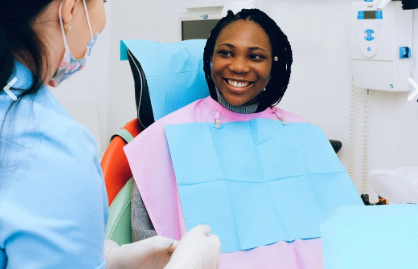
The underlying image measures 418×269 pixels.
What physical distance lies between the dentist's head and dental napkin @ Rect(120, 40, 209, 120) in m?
0.89

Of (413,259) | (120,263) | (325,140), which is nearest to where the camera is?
(413,259)

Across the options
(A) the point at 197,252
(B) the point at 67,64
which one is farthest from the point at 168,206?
(B) the point at 67,64

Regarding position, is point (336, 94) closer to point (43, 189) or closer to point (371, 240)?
point (371, 240)

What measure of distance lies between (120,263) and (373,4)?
1807 mm

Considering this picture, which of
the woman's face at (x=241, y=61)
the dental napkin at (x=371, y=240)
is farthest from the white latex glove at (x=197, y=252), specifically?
the woman's face at (x=241, y=61)

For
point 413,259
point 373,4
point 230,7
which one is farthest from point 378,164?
point 413,259

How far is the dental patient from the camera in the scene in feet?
5.03

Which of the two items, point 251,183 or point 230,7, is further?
point 230,7

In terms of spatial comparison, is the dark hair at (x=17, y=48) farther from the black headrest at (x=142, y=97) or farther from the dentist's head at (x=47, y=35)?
the black headrest at (x=142, y=97)

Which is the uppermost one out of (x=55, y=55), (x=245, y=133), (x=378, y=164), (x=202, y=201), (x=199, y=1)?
(x=199, y=1)

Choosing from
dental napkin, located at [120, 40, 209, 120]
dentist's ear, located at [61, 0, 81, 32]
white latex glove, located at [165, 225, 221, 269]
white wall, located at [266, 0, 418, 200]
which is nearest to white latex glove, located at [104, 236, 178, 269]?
white latex glove, located at [165, 225, 221, 269]

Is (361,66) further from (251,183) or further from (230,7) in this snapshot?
(251,183)

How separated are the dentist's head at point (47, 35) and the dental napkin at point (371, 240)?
484 millimetres

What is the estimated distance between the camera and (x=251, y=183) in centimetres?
165
